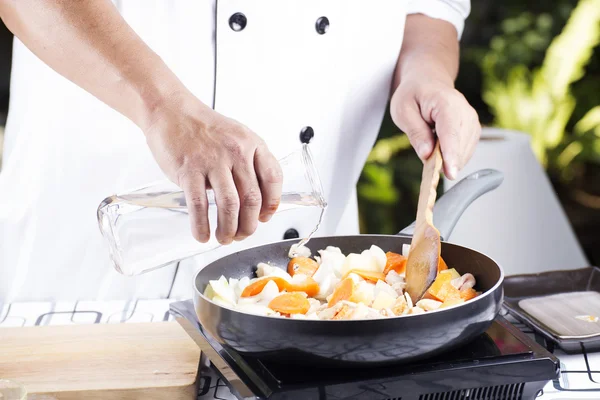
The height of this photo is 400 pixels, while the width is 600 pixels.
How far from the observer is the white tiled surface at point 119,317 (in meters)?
1.01

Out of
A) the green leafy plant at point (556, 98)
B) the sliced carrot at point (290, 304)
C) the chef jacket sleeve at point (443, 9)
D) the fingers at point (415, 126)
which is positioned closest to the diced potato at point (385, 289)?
the sliced carrot at point (290, 304)

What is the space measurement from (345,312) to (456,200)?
0.45 metres

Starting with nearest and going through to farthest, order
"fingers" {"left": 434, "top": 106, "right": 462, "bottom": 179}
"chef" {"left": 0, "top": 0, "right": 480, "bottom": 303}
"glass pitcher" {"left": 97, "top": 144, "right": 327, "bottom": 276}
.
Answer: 1. "glass pitcher" {"left": 97, "top": 144, "right": 327, "bottom": 276}
2. "fingers" {"left": 434, "top": 106, "right": 462, "bottom": 179}
3. "chef" {"left": 0, "top": 0, "right": 480, "bottom": 303}

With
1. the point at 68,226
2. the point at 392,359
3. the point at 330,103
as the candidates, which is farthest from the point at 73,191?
the point at 392,359

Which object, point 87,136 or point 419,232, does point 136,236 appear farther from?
point 87,136

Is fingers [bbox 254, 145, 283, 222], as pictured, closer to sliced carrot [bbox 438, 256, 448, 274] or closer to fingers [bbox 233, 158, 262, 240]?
fingers [bbox 233, 158, 262, 240]

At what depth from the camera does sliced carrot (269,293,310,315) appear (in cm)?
95

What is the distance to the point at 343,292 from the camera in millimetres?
992

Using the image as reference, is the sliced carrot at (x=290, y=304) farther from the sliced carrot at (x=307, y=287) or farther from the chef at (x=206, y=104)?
the chef at (x=206, y=104)

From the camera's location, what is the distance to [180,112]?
99cm

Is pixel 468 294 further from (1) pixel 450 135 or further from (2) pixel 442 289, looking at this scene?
(1) pixel 450 135

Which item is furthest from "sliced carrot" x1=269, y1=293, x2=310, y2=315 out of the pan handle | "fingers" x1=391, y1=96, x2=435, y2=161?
"fingers" x1=391, y1=96, x2=435, y2=161

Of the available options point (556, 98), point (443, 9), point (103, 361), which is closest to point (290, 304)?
point (103, 361)

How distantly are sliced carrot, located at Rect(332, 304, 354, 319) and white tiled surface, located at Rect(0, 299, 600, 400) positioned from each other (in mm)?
213
